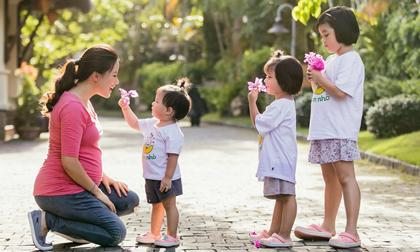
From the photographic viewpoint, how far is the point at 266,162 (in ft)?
21.5

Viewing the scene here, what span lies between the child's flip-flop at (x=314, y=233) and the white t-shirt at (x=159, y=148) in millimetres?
1087

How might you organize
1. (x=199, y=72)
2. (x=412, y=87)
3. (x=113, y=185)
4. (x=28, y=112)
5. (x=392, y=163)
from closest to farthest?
(x=113, y=185), (x=392, y=163), (x=412, y=87), (x=28, y=112), (x=199, y=72)

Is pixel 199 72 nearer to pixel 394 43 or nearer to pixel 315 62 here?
pixel 394 43

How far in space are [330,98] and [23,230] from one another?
284cm

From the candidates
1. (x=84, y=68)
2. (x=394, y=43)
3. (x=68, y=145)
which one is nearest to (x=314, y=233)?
(x=68, y=145)

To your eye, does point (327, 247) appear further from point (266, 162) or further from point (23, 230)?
point (23, 230)

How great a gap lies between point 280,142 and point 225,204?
119 inches

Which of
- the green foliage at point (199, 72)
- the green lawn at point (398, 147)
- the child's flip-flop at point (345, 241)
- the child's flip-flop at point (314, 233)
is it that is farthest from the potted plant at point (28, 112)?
the green foliage at point (199, 72)

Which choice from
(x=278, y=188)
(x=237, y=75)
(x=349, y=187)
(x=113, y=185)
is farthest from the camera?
(x=237, y=75)

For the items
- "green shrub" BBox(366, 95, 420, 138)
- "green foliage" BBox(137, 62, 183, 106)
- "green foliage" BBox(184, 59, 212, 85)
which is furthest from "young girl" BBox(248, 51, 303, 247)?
"green foliage" BBox(137, 62, 183, 106)

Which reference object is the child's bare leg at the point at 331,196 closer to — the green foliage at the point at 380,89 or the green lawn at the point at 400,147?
the green lawn at the point at 400,147

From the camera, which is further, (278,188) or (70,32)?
(70,32)

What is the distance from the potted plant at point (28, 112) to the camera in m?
21.8

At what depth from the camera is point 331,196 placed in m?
6.88
